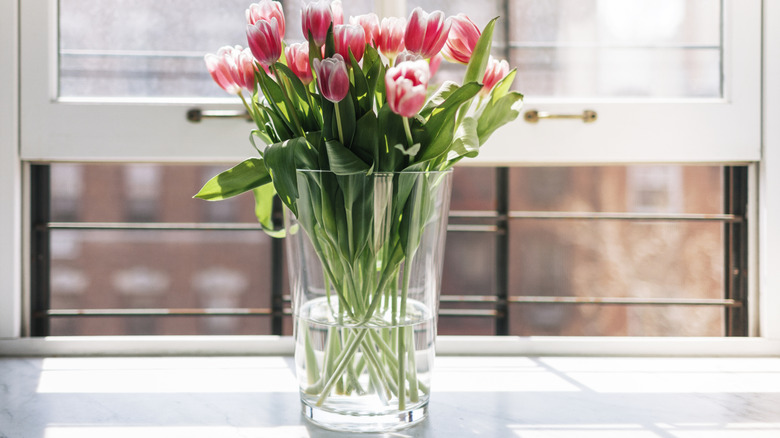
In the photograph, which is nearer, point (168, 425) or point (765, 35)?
point (168, 425)

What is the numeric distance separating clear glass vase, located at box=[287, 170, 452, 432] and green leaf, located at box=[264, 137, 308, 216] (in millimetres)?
13

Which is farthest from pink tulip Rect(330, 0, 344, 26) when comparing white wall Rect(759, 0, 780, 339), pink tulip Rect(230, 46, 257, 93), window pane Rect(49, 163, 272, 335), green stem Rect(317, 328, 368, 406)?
window pane Rect(49, 163, 272, 335)

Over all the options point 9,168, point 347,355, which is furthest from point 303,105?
point 9,168

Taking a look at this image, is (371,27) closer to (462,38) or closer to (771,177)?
(462,38)

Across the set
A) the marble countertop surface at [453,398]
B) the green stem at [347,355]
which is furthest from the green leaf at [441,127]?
the marble countertop surface at [453,398]

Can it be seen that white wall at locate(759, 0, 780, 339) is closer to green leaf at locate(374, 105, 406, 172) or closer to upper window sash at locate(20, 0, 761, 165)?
upper window sash at locate(20, 0, 761, 165)

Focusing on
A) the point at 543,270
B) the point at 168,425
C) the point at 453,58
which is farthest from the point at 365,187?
the point at 543,270

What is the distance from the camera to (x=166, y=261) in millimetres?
12500

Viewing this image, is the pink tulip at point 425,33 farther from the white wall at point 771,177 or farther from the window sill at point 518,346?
the white wall at point 771,177

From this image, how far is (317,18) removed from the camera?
631 millimetres

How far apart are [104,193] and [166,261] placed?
205cm

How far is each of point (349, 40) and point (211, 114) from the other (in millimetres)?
473

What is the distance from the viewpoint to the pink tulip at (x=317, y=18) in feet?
2.06

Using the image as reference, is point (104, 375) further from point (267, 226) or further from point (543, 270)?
point (543, 270)
